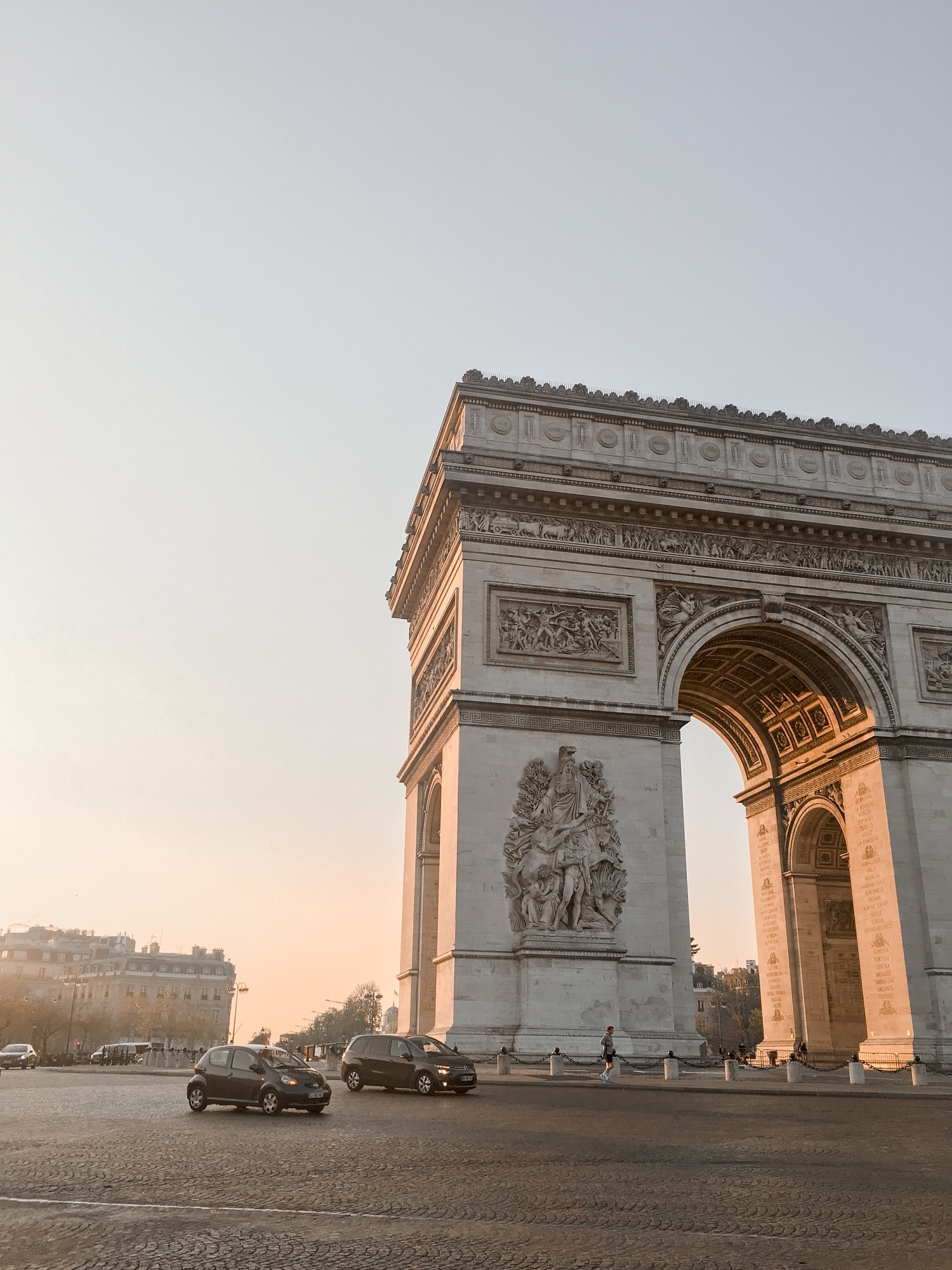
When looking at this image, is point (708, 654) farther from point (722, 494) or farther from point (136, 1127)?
point (136, 1127)

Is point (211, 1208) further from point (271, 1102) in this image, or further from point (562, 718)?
point (562, 718)

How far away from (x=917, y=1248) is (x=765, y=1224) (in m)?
1.02

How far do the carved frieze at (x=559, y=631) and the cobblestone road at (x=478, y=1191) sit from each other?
13.2m

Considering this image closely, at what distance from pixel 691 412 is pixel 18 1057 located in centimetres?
3647

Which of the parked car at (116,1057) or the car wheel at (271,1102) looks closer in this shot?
the car wheel at (271,1102)

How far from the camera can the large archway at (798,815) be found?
30.3m

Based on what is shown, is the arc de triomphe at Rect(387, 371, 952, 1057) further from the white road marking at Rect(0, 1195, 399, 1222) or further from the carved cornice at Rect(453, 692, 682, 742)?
the white road marking at Rect(0, 1195, 399, 1222)

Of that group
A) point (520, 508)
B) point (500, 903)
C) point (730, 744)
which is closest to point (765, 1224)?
point (500, 903)

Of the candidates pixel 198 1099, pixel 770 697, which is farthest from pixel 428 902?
pixel 198 1099

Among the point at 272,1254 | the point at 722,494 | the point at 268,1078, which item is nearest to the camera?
the point at 272,1254

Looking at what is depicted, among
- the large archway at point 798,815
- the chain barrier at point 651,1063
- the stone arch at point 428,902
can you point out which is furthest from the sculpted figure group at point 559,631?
the chain barrier at point 651,1063

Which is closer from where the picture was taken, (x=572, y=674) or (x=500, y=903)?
(x=500, y=903)

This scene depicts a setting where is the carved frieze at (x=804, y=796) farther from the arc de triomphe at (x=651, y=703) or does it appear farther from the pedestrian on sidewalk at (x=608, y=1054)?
the pedestrian on sidewalk at (x=608, y=1054)

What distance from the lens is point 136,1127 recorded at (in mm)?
13492
